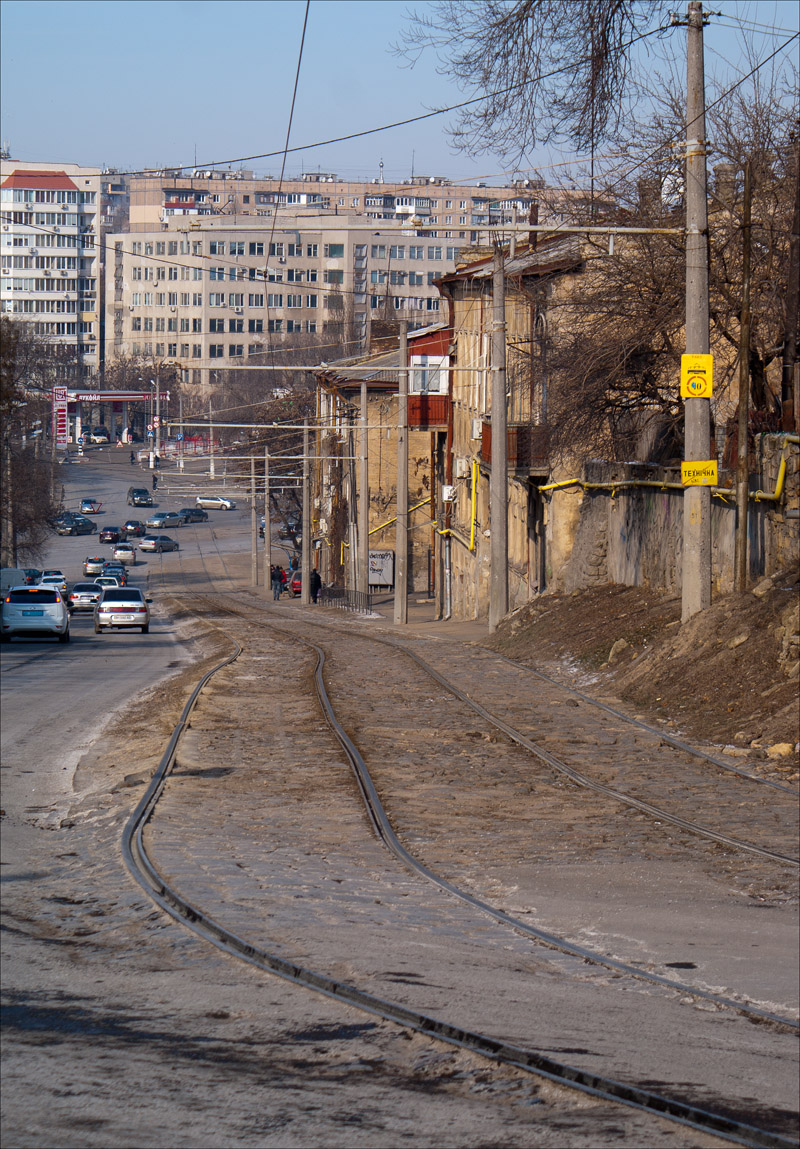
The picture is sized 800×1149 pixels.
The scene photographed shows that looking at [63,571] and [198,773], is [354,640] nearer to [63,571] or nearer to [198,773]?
[198,773]

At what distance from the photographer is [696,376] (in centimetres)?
1680

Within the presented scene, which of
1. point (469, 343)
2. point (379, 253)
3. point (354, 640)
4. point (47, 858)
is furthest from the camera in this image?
point (379, 253)

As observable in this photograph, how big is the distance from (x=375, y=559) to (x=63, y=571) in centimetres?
3470

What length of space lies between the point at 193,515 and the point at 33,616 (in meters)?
80.6

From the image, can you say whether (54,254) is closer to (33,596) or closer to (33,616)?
(33,596)

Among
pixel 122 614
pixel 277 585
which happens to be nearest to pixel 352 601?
pixel 277 585

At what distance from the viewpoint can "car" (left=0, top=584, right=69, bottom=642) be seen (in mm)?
32688

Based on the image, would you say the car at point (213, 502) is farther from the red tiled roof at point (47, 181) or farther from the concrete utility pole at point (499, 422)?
the concrete utility pole at point (499, 422)

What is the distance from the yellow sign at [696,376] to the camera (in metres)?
16.8

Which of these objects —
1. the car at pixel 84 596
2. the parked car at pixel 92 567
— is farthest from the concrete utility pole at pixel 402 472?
the parked car at pixel 92 567

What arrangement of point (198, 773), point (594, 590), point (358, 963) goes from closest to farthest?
point (358, 963) → point (198, 773) → point (594, 590)

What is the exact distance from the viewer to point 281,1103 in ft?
15.7

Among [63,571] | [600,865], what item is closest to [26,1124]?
[600,865]

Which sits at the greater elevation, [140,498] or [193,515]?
[140,498]
